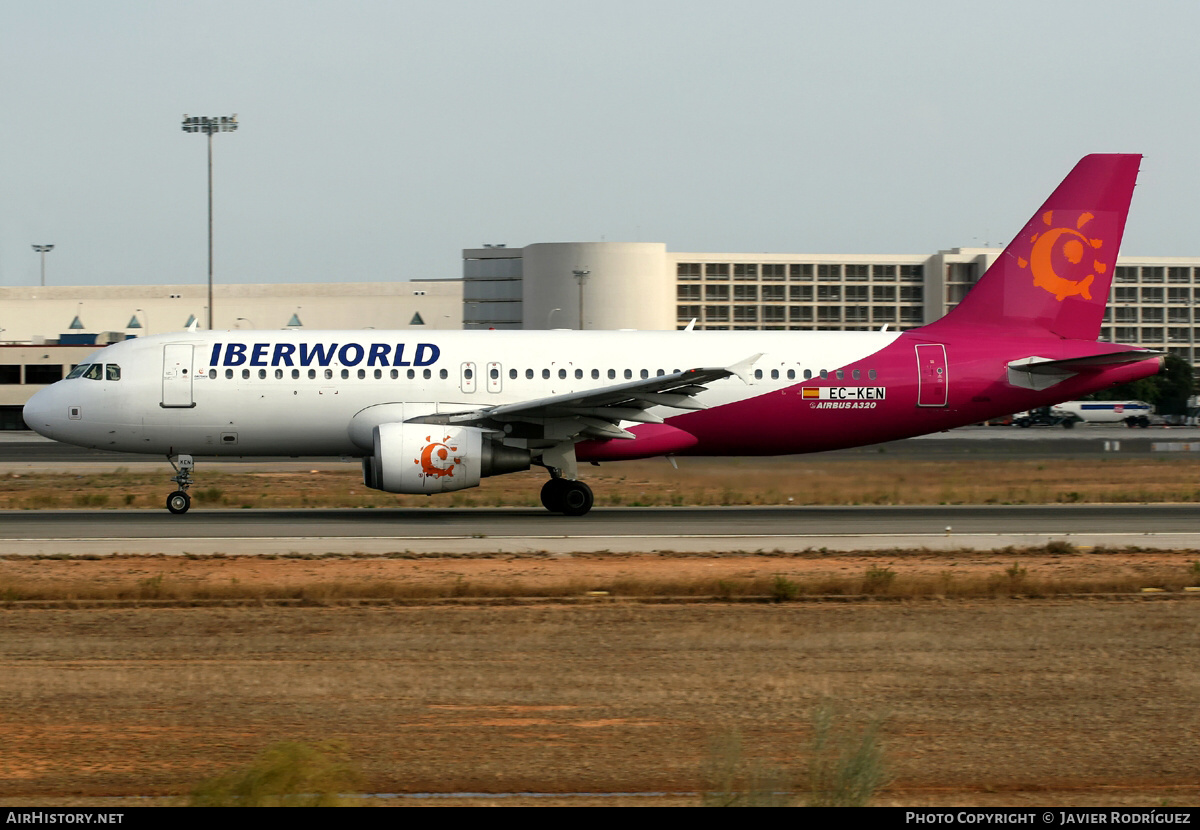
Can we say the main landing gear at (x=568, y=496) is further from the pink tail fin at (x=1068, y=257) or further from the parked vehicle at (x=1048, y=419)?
the parked vehicle at (x=1048, y=419)

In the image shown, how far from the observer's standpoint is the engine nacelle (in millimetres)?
22797

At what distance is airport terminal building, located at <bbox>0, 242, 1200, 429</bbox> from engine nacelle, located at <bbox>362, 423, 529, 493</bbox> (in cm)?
5880

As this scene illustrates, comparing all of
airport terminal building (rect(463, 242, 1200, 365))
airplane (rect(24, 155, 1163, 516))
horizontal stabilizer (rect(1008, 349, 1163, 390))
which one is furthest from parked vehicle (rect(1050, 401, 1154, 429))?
horizontal stabilizer (rect(1008, 349, 1163, 390))

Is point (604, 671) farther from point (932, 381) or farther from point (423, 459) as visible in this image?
point (932, 381)

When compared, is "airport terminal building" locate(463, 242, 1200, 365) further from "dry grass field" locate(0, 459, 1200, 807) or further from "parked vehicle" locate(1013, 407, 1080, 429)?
"dry grass field" locate(0, 459, 1200, 807)

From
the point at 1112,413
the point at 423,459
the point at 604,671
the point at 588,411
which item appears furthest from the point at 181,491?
the point at 1112,413

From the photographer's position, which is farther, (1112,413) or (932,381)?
(1112,413)

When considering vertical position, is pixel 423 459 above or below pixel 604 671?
above

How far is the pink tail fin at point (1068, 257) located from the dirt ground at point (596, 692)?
1339 centimetres

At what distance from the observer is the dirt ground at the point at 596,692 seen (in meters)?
7.92

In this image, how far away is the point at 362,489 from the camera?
31531mm

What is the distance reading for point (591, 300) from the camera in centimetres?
11250

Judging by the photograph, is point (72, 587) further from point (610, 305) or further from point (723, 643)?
point (610, 305)

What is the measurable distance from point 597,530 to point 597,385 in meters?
4.53
